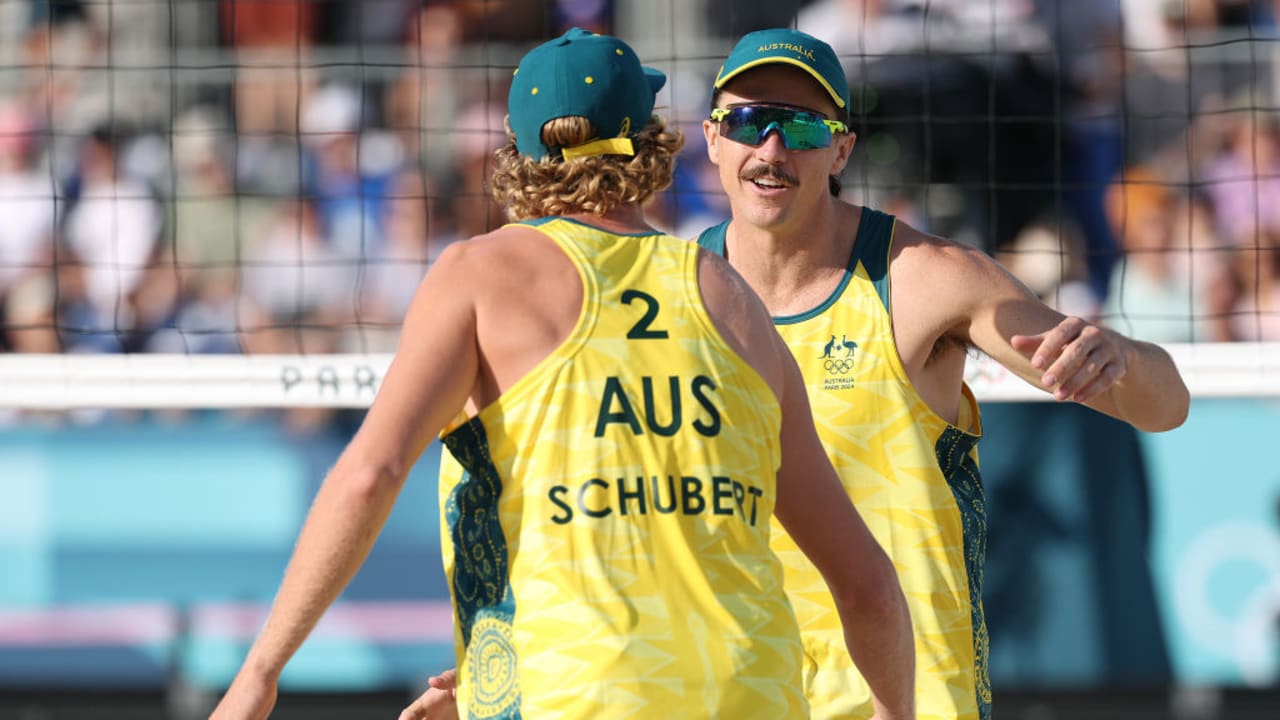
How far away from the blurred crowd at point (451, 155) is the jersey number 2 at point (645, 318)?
14.6 feet

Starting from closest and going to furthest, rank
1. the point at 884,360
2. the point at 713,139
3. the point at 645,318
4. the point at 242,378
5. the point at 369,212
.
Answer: the point at 645,318
the point at 884,360
the point at 713,139
the point at 242,378
the point at 369,212

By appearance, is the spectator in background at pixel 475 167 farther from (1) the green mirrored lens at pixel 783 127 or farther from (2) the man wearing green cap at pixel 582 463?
(2) the man wearing green cap at pixel 582 463

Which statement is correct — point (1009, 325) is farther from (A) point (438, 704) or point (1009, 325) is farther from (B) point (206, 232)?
(B) point (206, 232)

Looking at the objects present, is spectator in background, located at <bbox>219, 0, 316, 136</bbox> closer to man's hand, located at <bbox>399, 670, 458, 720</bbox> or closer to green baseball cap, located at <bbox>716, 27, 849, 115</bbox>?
green baseball cap, located at <bbox>716, 27, 849, 115</bbox>

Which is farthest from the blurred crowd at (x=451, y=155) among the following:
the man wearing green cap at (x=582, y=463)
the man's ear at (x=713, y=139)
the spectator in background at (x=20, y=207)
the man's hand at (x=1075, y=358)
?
the man wearing green cap at (x=582, y=463)

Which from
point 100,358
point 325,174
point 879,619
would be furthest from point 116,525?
point 879,619

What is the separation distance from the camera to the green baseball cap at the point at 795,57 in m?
3.38


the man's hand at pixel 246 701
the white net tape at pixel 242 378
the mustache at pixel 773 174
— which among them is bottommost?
the man's hand at pixel 246 701

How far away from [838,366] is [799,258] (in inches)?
10.4

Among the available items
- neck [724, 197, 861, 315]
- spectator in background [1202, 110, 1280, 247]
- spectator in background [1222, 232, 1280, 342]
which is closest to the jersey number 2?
neck [724, 197, 861, 315]

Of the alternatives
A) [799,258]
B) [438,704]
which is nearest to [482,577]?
[438,704]

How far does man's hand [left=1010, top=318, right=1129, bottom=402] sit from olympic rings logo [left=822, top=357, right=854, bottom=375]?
502mm

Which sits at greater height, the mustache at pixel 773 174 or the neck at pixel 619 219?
the mustache at pixel 773 174

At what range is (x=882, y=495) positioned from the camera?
10.9 feet
